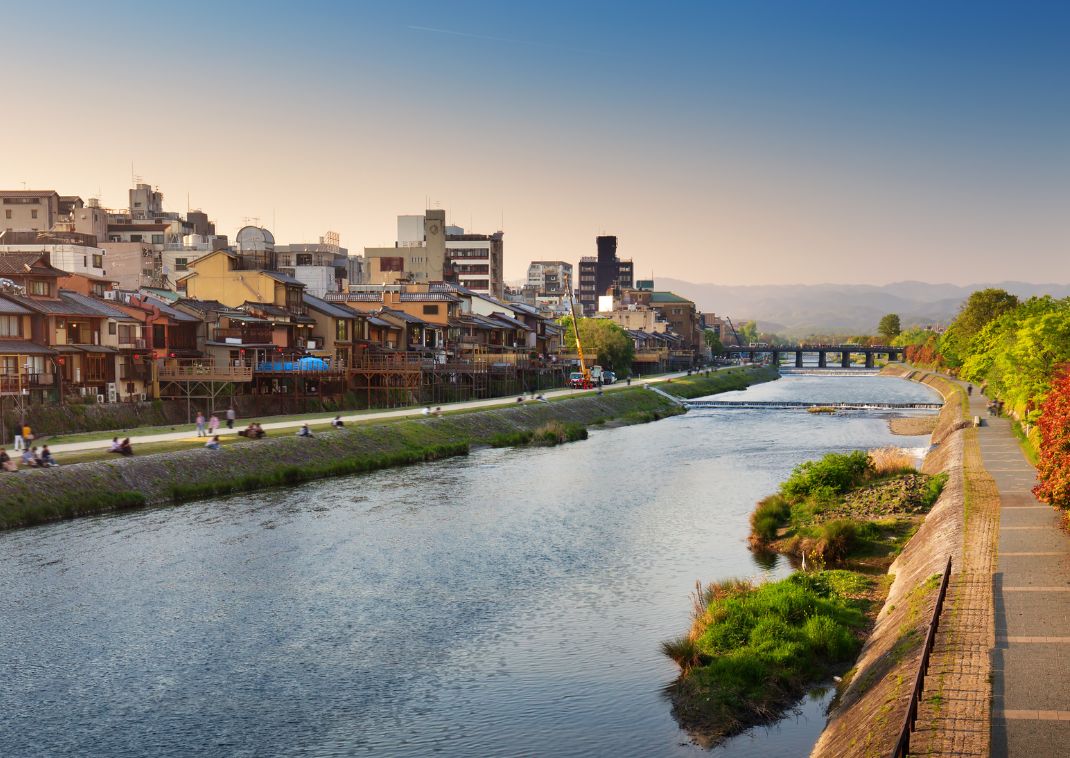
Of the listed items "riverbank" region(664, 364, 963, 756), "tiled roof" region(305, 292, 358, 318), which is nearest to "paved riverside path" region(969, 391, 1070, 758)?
"riverbank" region(664, 364, 963, 756)

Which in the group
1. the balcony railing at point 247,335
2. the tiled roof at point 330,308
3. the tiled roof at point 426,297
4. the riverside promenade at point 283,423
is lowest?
the riverside promenade at point 283,423

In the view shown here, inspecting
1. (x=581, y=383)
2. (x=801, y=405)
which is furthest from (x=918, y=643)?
(x=581, y=383)

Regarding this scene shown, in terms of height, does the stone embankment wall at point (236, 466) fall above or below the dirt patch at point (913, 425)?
above

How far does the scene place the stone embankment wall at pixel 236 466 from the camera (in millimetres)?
39188

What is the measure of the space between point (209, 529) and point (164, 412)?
28223 mm

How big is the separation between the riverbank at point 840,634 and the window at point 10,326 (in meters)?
44.5

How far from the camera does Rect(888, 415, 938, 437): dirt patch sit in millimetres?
79875

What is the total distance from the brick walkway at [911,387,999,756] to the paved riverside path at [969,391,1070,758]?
0.19 meters

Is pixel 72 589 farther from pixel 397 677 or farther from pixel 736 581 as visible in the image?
A: pixel 736 581

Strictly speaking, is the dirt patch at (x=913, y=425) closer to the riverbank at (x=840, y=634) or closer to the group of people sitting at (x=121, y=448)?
the riverbank at (x=840, y=634)

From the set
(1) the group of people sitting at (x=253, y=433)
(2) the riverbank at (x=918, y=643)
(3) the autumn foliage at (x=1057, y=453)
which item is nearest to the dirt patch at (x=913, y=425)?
(2) the riverbank at (x=918, y=643)

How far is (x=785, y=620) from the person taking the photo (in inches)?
927

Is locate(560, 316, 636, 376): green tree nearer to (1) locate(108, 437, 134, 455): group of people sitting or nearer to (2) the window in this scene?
(2) the window

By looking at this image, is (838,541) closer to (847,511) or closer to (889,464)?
(847,511)
